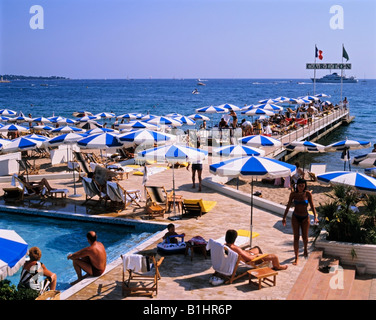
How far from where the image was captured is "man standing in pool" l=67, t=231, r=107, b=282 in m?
7.93

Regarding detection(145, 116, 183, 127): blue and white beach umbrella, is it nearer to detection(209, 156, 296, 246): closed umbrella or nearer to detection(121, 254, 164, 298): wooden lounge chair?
detection(209, 156, 296, 246): closed umbrella

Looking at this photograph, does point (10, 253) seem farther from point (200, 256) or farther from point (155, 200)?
point (155, 200)

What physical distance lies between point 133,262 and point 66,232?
15.7 feet

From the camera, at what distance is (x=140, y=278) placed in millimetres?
7754

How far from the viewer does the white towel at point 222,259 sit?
765 centimetres

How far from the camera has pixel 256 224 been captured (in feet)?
36.0

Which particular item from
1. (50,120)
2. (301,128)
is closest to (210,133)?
(301,128)

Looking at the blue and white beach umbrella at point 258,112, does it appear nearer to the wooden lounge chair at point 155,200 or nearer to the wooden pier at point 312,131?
the wooden pier at point 312,131

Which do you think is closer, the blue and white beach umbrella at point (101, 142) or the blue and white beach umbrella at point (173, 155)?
the blue and white beach umbrella at point (173, 155)

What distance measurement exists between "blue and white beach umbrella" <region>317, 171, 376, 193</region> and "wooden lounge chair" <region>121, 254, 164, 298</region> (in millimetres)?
5529

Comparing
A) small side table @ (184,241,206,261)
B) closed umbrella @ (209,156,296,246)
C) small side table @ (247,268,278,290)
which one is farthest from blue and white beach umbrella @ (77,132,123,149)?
small side table @ (247,268,278,290)

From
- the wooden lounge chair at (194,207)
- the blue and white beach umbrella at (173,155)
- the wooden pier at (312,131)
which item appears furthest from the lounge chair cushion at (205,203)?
the wooden pier at (312,131)

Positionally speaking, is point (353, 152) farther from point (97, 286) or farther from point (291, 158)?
point (97, 286)
